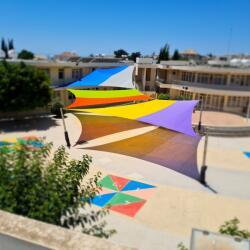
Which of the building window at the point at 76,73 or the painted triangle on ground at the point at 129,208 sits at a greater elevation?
the building window at the point at 76,73

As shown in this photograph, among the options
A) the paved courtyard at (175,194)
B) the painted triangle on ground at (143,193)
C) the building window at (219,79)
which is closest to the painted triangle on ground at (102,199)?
the paved courtyard at (175,194)

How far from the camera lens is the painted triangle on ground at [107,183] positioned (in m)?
14.2

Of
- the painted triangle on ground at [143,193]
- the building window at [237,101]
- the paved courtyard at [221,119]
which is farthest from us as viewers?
the building window at [237,101]

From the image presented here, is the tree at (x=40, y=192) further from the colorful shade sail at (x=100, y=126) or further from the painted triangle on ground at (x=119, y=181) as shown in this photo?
the colorful shade sail at (x=100, y=126)

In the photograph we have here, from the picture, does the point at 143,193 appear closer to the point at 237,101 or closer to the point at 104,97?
the point at 104,97

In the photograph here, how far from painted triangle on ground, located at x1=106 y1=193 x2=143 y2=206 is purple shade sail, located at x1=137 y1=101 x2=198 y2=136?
5.01 meters

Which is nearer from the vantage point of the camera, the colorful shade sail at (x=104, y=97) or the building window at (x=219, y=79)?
the colorful shade sail at (x=104, y=97)

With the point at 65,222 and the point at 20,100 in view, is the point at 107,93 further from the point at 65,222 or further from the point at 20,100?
the point at 65,222

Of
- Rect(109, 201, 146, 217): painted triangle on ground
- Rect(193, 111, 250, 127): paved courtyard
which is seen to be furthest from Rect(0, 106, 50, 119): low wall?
Rect(109, 201, 146, 217): painted triangle on ground

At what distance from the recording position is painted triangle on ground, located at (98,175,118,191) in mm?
14198

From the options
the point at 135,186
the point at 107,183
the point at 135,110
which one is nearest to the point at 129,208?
the point at 135,186

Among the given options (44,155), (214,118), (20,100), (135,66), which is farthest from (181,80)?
(44,155)

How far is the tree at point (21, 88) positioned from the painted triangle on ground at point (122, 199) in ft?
44.7

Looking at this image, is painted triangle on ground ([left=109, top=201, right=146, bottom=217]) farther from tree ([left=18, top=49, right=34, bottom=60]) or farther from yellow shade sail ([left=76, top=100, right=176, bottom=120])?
tree ([left=18, top=49, right=34, bottom=60])
